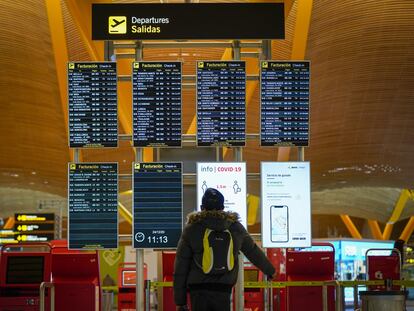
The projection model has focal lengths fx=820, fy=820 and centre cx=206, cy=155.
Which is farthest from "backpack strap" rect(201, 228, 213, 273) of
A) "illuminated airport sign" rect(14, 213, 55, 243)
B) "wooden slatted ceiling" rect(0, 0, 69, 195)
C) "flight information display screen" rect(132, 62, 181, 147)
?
"illuminated airport sign" rect(14, 213, 55, 243)

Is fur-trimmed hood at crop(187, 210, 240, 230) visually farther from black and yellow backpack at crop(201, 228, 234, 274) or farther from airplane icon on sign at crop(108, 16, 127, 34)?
airplane icon on sign at crop(108, 16, 127, 34)

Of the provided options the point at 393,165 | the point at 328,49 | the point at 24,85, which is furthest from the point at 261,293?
the point at 393,165

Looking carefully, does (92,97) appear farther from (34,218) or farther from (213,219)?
(34,218)

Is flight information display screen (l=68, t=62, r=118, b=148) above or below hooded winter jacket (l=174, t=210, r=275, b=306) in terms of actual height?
above

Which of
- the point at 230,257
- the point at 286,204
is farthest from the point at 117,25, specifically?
the point at 230,257

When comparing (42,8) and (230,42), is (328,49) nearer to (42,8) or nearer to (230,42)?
(42,8)

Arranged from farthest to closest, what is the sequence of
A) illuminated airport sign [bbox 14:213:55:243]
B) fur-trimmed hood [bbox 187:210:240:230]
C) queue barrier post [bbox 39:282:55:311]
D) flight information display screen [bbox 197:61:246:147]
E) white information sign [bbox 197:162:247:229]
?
1. illuminated airport sign [bbox 14:213:55:243]
2. queue barrier post [bbox 39:282:55:311]
3. flight information display screen [bbox 197:61:246:147]
4. white information sign [bbox 197:162:247:229]
5. fur-trimmed hood [bbox 187:210:240:230]

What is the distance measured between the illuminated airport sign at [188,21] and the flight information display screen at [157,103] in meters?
0.47

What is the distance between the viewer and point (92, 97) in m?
10.7

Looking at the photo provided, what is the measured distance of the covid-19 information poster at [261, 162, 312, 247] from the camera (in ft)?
34.5

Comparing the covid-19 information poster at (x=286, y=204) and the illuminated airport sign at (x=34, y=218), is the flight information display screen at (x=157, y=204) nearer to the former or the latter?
the covid-19 information poster at (x=286, y=204)

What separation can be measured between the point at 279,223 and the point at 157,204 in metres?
1.59

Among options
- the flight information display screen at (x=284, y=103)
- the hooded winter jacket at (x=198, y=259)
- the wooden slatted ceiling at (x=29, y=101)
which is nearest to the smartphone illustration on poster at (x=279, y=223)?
the flight information display screen at (x=284, y=103)

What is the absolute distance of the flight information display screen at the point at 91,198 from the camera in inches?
417
